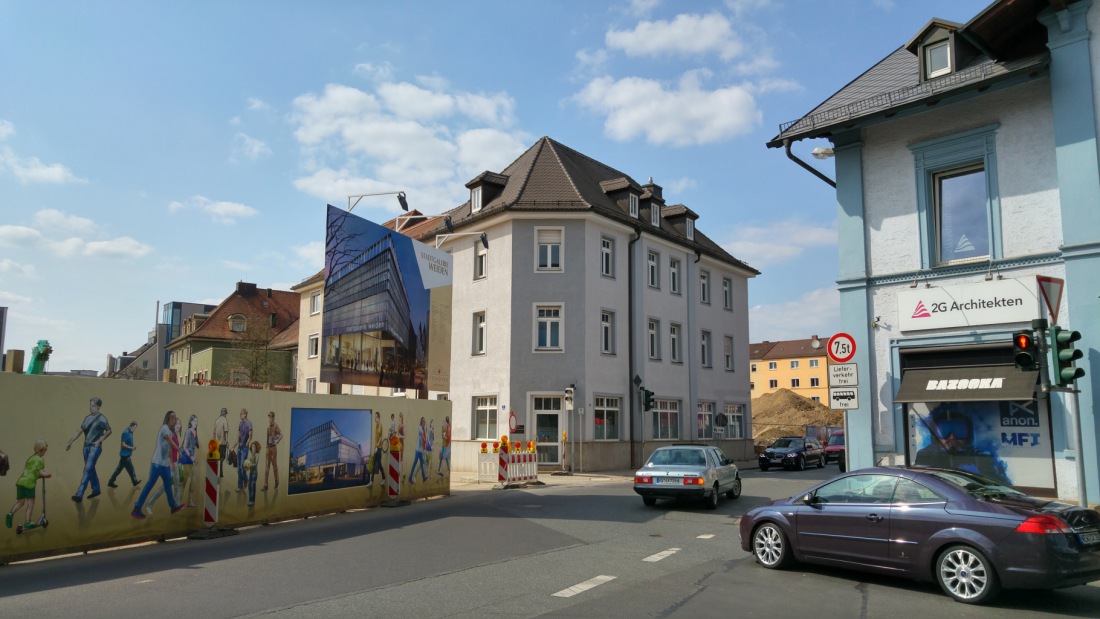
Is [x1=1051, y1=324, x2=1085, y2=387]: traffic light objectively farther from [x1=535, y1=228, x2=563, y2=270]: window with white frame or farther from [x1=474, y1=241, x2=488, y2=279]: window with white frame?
[x1=474, y1=241, x2=488, y2=279]: window with white frame

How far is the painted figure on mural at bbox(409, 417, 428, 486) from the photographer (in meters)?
19.5

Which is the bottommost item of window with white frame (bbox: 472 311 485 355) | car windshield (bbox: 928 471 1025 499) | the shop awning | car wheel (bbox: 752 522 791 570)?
car wheel (bbox: 752 522 791 570)

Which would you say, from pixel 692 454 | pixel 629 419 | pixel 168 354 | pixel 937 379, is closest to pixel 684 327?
pixel 629 419

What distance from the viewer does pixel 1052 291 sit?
→ 42.8ft

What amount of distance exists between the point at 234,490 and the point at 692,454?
32.3ft

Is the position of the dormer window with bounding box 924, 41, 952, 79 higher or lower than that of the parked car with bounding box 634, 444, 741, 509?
higher

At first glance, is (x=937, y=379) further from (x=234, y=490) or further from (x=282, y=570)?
(x=234, y=490)

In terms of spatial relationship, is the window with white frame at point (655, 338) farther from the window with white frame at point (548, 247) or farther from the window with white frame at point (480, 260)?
the window with white frame at point (480, 260)

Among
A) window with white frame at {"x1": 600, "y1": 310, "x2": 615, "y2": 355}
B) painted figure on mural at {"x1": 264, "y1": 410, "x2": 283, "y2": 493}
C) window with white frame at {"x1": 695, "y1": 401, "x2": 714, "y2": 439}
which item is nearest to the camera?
painted figure on mural at {"x1": 264, "y1": 410, "x2": 283, "y2": 493}

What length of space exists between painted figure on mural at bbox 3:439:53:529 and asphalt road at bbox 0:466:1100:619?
695mm

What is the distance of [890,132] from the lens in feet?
52.4

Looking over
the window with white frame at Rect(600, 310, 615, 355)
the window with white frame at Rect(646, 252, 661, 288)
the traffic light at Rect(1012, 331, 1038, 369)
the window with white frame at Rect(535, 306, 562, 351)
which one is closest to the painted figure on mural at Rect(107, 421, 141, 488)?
the traffic light at Rect(1012, 331, 1038, 369)

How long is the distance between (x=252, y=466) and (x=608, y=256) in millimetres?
19962

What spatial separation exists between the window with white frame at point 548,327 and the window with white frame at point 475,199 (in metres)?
5.61
